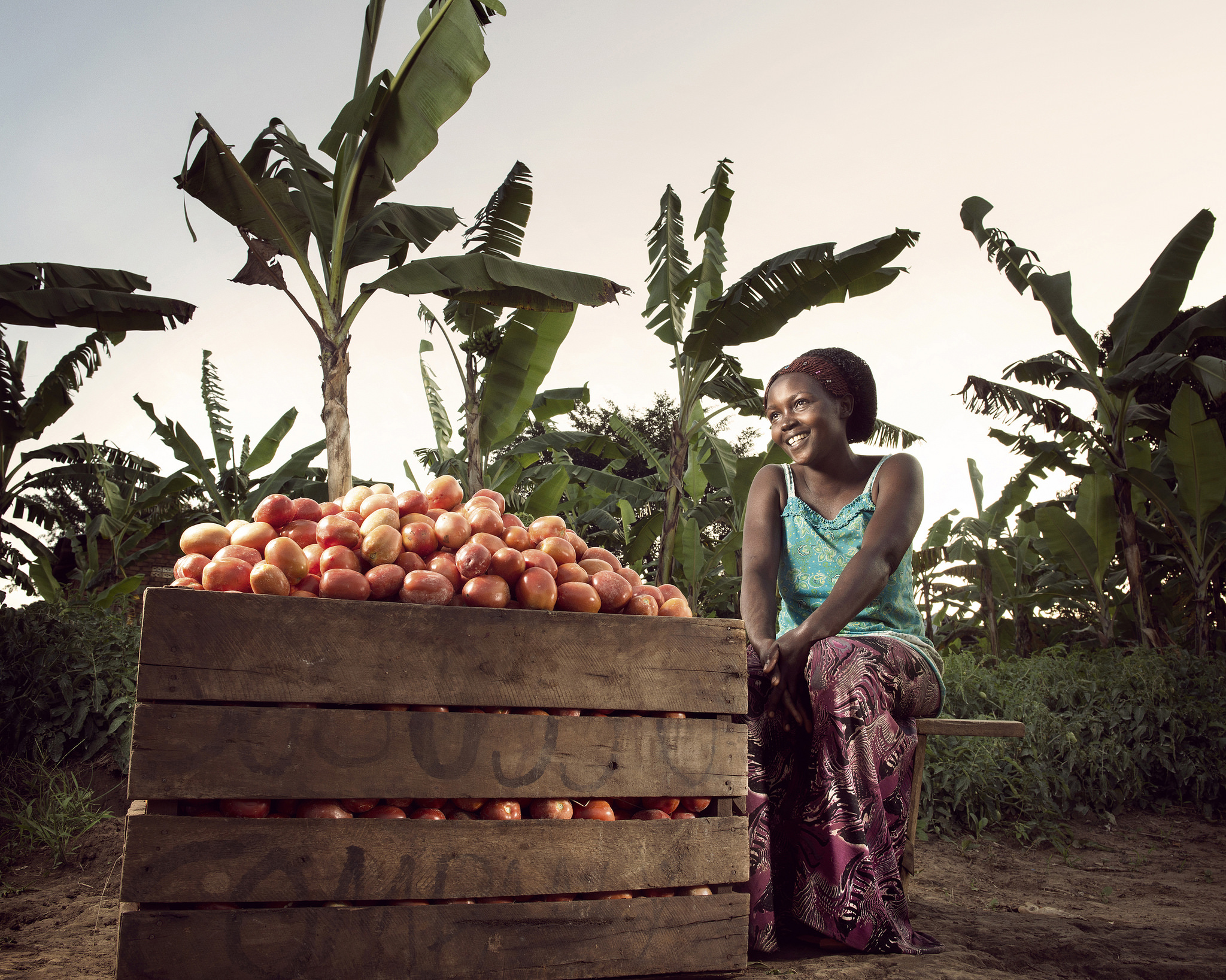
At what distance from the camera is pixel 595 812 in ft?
5.72

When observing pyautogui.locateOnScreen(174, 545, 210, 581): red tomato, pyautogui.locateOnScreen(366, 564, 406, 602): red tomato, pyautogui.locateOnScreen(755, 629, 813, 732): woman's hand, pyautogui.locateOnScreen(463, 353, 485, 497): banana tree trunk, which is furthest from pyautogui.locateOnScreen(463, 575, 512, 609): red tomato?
pyautogui.locateOnScreen(463, 353, 485, 497): banana tree trunk

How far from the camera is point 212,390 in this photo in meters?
9.96

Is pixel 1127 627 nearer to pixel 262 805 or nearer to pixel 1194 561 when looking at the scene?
pixel 1194 561

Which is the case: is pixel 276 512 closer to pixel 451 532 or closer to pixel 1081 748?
pixel 451 532

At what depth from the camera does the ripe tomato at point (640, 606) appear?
6.37 ft

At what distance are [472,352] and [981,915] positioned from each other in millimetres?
5745

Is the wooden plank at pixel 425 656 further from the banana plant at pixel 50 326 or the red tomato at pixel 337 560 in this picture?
the banana plant at pixel 50 326


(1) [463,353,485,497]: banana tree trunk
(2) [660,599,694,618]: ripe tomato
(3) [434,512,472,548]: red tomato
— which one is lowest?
(2) [660,599,694,618]: ripe tomato

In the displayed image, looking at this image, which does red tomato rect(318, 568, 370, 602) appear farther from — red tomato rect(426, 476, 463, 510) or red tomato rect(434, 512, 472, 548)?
red tomato rect(426, 476, 463, 510)

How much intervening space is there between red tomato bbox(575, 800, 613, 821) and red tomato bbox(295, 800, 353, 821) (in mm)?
451

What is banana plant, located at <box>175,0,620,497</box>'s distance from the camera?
5.08 meters

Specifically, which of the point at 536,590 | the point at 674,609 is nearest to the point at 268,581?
the point at 536,590

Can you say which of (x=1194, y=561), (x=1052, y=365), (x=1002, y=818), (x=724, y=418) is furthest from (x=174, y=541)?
(x=724, y=418)

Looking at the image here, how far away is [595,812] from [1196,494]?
6.74 m
